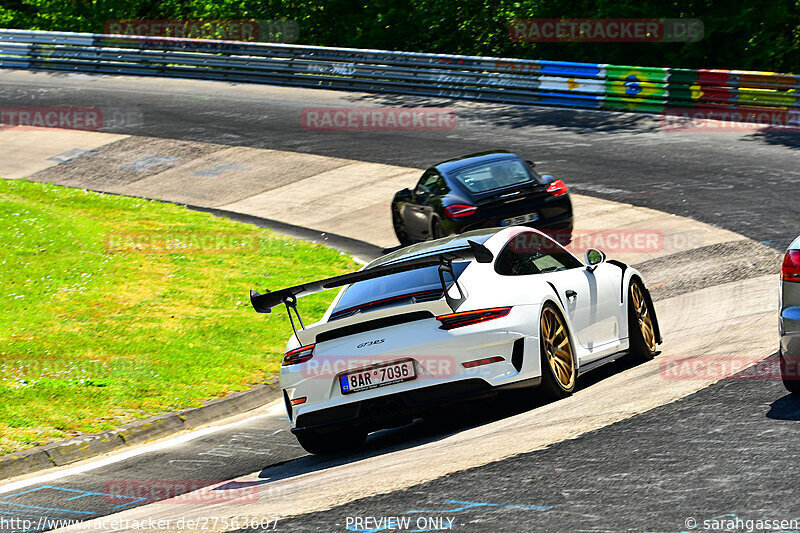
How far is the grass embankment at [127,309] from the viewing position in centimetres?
1070

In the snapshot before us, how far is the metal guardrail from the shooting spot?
24.4 meters

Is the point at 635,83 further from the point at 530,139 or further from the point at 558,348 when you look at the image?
the point at 558,348

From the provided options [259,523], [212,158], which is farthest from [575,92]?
[259,523]

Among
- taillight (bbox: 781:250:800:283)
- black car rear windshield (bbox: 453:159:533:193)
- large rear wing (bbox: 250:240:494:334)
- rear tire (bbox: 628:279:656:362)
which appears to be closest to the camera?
taillight (bbox: 781:250:800:283)

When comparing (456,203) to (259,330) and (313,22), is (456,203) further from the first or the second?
(313,22)

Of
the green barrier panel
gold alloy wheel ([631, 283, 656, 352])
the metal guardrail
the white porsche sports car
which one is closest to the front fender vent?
the white porsche sports car

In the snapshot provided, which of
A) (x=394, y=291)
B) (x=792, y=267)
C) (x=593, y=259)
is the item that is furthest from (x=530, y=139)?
(x=792, y=267)

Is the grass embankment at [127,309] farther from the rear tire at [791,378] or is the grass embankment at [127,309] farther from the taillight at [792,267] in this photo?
the taillight at [792,267]

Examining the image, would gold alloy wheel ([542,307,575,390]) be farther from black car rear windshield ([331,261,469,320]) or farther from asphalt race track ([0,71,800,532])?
black car rear windshield ([331,261,469,320])

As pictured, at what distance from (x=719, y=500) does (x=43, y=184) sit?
20.3 metres

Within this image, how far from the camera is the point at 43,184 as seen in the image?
23141 millimetres

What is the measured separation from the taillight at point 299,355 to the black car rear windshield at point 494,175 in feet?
25.3

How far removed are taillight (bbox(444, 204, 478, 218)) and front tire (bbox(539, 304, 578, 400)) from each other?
22.0 feet

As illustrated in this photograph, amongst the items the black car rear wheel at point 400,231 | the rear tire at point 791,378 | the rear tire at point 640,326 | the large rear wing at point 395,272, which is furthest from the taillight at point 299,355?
the black car rear wheel at point 400,231
